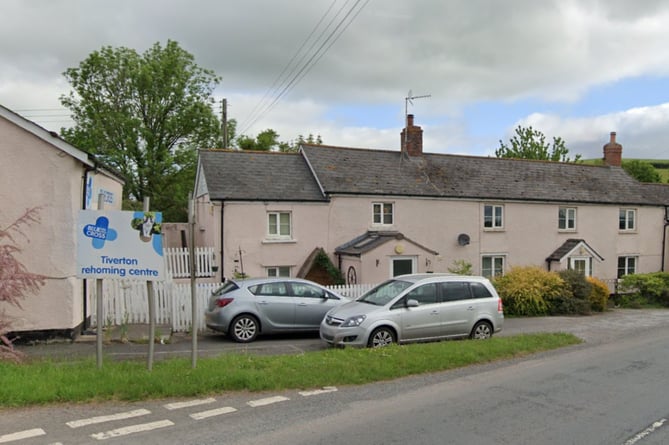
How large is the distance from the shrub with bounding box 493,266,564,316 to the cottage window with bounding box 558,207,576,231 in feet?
25.6

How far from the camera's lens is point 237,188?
20.0m

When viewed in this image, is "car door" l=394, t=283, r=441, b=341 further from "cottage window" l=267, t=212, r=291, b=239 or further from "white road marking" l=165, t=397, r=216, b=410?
"cottage window" l=267, t=212, r=291, b=239

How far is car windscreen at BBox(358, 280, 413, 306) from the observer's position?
11.4m

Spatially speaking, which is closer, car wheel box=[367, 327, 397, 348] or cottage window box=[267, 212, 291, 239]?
car wheel box=[367, 327, 397, 348]

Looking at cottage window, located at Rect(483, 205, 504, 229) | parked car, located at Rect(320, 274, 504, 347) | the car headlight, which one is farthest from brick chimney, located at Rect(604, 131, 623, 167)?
the car headlight

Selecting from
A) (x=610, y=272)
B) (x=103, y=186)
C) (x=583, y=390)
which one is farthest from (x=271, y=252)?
(x=610, y=272)

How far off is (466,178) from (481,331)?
14.3 meters

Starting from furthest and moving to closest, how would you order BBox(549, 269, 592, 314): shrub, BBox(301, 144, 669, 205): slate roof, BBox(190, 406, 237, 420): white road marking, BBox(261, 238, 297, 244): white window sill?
BBox(301, 144, 669, 205): slate roof
BBox(261, 238, 297, 244): white window sill
BBox(549, 269, 592, 314): shrub
BBox(190, 406, 237, 420): white road marking

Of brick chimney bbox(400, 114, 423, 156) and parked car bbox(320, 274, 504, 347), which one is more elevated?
brick chimney bbox(400, 114, 423, 156)

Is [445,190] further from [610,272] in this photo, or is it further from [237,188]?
[610,272]

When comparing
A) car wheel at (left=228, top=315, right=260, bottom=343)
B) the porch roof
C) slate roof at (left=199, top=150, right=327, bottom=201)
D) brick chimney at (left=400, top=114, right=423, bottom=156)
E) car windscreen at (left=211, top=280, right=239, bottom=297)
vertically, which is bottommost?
car wheel at (left=228, top=315, right=260, bottom=343)

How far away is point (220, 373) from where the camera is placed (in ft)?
24.6

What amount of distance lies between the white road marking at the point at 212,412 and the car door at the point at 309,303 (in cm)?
651

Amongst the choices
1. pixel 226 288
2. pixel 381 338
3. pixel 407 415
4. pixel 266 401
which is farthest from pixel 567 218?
pixel 266 401
